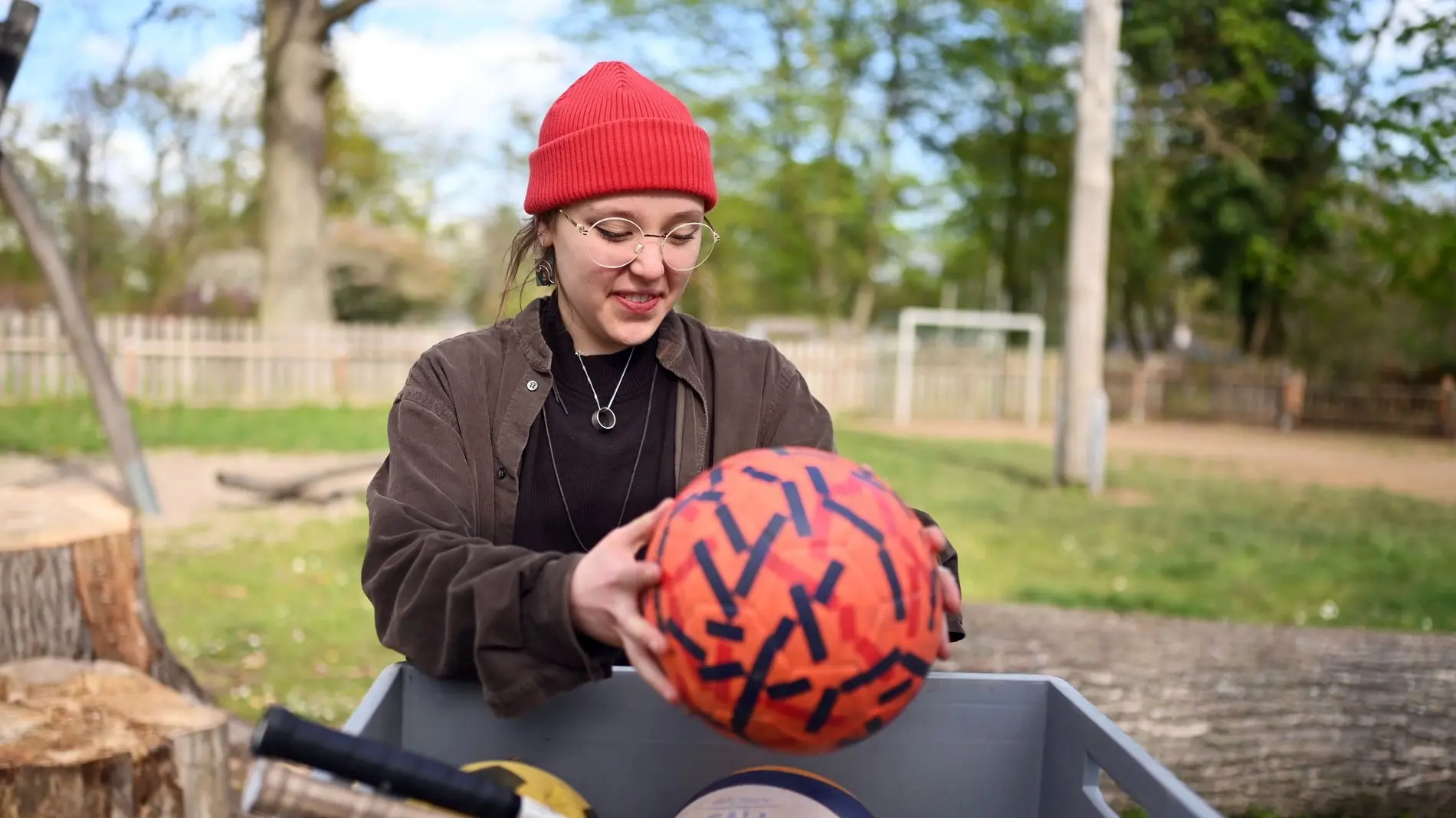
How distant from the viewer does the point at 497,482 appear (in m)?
2.37

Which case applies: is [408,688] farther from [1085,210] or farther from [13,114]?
[13,114]

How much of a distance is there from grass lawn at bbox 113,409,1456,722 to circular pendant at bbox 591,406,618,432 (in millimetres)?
2976

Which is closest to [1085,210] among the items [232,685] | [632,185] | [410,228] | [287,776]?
[232,685]

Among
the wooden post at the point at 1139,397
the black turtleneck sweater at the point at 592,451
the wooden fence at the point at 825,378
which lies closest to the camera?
the black turtleneck sweater at the point at 592,451

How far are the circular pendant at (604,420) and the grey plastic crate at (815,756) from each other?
23.9 inches

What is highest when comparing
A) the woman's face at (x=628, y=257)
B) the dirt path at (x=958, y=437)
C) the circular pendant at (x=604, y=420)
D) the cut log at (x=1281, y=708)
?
the woman's face at (x=628, y=257)

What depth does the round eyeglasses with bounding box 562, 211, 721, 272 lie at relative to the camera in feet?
7.61

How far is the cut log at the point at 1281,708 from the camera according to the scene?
4.09m

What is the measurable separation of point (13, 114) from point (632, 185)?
968 inches

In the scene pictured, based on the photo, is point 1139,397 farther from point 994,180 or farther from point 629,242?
point 629,242

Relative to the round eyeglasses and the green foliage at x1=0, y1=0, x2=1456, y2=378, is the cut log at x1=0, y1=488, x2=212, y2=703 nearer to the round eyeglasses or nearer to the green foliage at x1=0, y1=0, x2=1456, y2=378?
the round eyeglasses

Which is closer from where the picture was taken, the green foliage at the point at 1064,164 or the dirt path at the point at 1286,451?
the dirt path at the point at 1286,451

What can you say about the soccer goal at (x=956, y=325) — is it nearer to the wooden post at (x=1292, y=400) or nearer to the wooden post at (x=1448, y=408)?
the wooden post at (x=1292, y=400)

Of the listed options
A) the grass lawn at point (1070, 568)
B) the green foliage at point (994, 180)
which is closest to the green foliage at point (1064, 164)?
the green foliage at point (994, 180)
